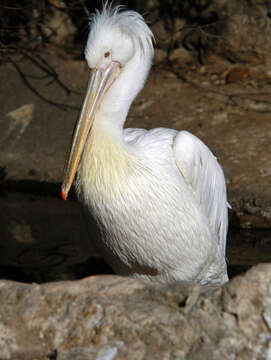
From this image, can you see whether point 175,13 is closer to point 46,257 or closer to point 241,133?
point 241,133

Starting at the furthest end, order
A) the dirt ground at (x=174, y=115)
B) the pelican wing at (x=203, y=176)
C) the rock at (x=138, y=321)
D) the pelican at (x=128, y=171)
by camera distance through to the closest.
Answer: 1. the dirt ground at (x=174, y=115)
2. the pelican wing at (x=203, y=176)
3. the pelican at (x=128, y=171)
4. the rock at (x=138, y=321)

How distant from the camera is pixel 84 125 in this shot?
321cm

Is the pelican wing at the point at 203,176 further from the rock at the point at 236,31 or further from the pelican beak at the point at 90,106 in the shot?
the rock at the point at 236,31

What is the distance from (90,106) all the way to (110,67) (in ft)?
0.82

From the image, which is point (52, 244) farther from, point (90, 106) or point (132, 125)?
point (90, 106)

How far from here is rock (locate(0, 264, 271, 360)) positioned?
2131 mm

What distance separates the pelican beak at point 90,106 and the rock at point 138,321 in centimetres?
94

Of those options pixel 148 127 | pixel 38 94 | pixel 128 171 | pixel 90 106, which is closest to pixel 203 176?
pixel 128 171

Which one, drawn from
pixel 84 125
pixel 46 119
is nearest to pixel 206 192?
pixel 84 125

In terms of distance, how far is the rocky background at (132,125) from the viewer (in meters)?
2.19

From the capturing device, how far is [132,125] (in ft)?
20.8

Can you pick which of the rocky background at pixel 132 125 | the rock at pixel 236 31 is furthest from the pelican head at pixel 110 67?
the rock at pixel 236 31

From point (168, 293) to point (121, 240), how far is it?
1004 mm

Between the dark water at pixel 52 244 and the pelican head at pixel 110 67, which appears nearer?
the pelican head at pixel 110 67
